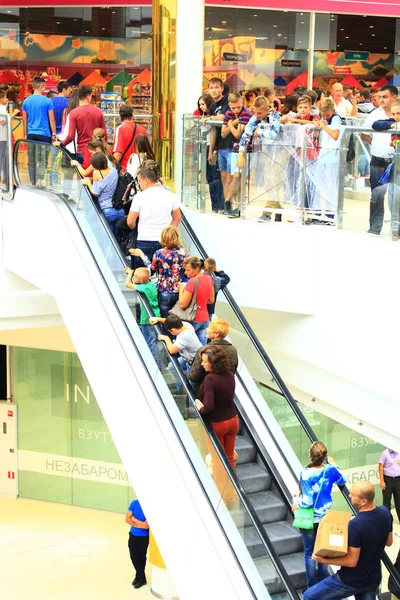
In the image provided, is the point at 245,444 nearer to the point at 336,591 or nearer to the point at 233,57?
the point at 336,591

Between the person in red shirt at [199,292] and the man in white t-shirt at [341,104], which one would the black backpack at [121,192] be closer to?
the person in red shirt at [199,292]

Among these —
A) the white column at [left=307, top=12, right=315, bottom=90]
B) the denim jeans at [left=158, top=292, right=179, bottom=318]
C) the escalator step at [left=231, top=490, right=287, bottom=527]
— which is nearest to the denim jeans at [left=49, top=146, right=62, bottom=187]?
the denim jeans at [left=158, top=292, right=179, bottom=318]

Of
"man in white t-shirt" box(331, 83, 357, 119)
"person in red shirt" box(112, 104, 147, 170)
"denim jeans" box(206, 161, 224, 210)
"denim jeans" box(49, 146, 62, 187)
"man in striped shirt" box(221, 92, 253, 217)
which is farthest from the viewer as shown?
"man in white t-shirt" box(331, 83, 357, 119)

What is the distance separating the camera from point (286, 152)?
34.8 ft

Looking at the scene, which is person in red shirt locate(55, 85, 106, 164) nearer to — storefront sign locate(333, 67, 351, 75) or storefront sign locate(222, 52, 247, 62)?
storefront sign locate(222, 52, 247, 62)

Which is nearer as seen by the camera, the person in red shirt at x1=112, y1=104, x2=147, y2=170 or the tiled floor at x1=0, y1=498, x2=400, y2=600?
the person in red shirt at x1=112, y1=104, x2=147, y2=170

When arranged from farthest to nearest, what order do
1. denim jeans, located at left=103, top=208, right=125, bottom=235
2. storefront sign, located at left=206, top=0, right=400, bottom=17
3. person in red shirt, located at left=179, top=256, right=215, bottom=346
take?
storefront sign, located at left=206, top=0, right=400, bottom=17, denim jeans, located at left=103, top=208, right=125, bottom=235, person in red shirt, located at left=179, top=256, right=215, bottom=346

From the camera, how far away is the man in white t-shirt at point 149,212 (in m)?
9.91

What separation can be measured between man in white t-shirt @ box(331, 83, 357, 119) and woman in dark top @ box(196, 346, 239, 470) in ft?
19.9

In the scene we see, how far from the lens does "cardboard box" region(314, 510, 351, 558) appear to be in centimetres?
655

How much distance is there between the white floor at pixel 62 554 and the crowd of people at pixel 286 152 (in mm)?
6381

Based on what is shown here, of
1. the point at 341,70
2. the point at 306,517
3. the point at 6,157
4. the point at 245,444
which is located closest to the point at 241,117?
the point at 6,157

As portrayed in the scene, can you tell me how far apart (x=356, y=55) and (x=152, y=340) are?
597 inches

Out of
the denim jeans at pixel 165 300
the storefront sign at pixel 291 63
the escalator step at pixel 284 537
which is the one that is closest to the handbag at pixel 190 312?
the denim jeans at pixel 165 300
